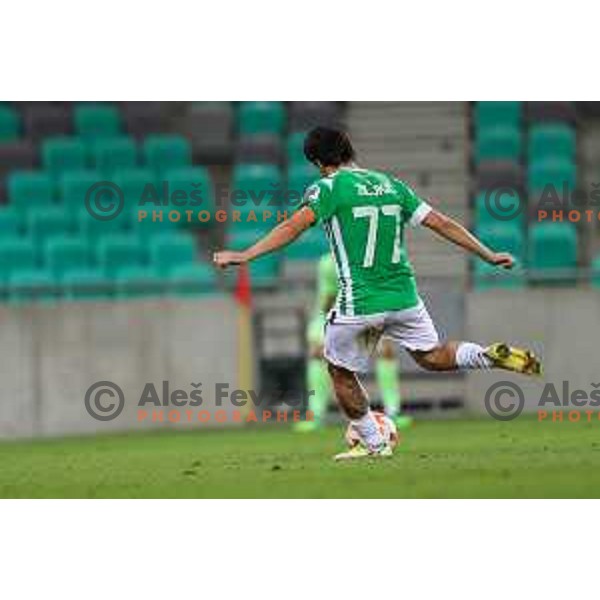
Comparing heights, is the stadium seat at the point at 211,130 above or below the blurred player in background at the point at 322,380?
above

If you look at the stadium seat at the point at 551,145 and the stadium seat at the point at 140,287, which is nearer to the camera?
the stadium seat at the point at 140,287

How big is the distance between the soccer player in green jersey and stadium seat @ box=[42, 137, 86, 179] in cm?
900

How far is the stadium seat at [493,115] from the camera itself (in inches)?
667

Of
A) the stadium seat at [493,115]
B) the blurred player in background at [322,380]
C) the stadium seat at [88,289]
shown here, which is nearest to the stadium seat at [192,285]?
the stadium seat at [88,289]

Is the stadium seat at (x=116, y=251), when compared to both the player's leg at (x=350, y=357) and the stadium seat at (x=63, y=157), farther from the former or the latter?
the player's leg at (x=350, y=357)

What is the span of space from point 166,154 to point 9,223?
1.59 metres

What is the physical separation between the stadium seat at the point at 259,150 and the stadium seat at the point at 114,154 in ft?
3.25

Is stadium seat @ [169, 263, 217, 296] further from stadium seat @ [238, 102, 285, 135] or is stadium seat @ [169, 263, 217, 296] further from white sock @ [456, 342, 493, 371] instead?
white sock @ [456, 342, 493, 371]

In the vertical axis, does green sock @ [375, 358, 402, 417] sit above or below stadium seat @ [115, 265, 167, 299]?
below

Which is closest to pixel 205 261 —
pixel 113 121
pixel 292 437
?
pixel 113 121

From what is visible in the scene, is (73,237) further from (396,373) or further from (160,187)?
(396,373)

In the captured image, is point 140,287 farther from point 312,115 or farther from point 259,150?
point 312,115

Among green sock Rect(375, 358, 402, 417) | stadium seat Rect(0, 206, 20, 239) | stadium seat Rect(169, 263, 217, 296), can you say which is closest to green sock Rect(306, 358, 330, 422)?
green sock Rect(375, 358, 402, 417)

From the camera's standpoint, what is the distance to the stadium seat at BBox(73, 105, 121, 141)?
17.5m
